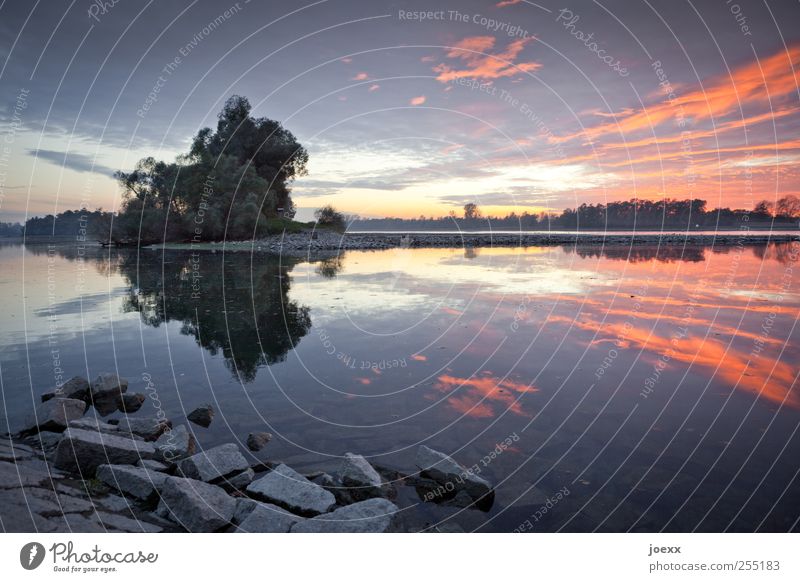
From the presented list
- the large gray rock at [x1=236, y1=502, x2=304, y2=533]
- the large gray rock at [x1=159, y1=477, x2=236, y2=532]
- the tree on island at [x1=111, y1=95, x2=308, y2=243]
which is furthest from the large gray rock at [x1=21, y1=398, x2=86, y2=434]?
the tree on island at [x1=111, y1=95, x2=308, y2=243]

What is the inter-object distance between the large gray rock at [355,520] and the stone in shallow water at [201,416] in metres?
4.49

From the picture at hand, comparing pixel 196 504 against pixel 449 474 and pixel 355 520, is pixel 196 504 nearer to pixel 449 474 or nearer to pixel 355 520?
pixel 355 520

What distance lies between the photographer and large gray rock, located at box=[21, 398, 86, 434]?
31.2 feet

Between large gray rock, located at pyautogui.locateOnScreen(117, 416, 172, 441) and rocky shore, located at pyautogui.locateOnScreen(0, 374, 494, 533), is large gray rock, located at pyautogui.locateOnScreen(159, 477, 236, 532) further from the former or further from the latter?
large gray rock, located at pyautogui.locateOnScreen(117, 416, 172, 441)

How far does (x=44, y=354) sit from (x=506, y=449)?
48.1ft

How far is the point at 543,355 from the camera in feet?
48.3

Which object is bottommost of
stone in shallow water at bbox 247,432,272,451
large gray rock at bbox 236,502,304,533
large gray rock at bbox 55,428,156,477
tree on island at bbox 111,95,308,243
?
large gray rock at bbox 236,502,304,533

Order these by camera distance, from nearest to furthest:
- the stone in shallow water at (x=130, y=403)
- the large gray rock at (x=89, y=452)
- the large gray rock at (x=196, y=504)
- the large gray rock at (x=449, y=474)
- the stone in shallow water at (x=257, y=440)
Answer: the large gray rock at (x=196, y=504), the large gray rock at (x=449, y=474), the large gray rock at (x=89, y=452), the stone in shallow water at (x=257, y=440), the stone in shallow water at (x=130, y=403)

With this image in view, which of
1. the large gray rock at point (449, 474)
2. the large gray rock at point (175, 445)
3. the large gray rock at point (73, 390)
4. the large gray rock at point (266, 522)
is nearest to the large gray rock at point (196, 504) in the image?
the large gray rock at point (266, 522)

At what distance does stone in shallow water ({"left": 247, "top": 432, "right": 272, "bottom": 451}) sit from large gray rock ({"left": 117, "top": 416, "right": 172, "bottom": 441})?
1944 mm

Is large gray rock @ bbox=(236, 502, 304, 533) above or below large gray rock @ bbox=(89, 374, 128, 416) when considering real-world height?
below

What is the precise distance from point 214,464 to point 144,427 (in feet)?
8.81

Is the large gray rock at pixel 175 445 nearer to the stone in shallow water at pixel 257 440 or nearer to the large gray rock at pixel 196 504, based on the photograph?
the stone in shallow water at pixel 257 440

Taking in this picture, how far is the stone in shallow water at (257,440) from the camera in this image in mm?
9125
